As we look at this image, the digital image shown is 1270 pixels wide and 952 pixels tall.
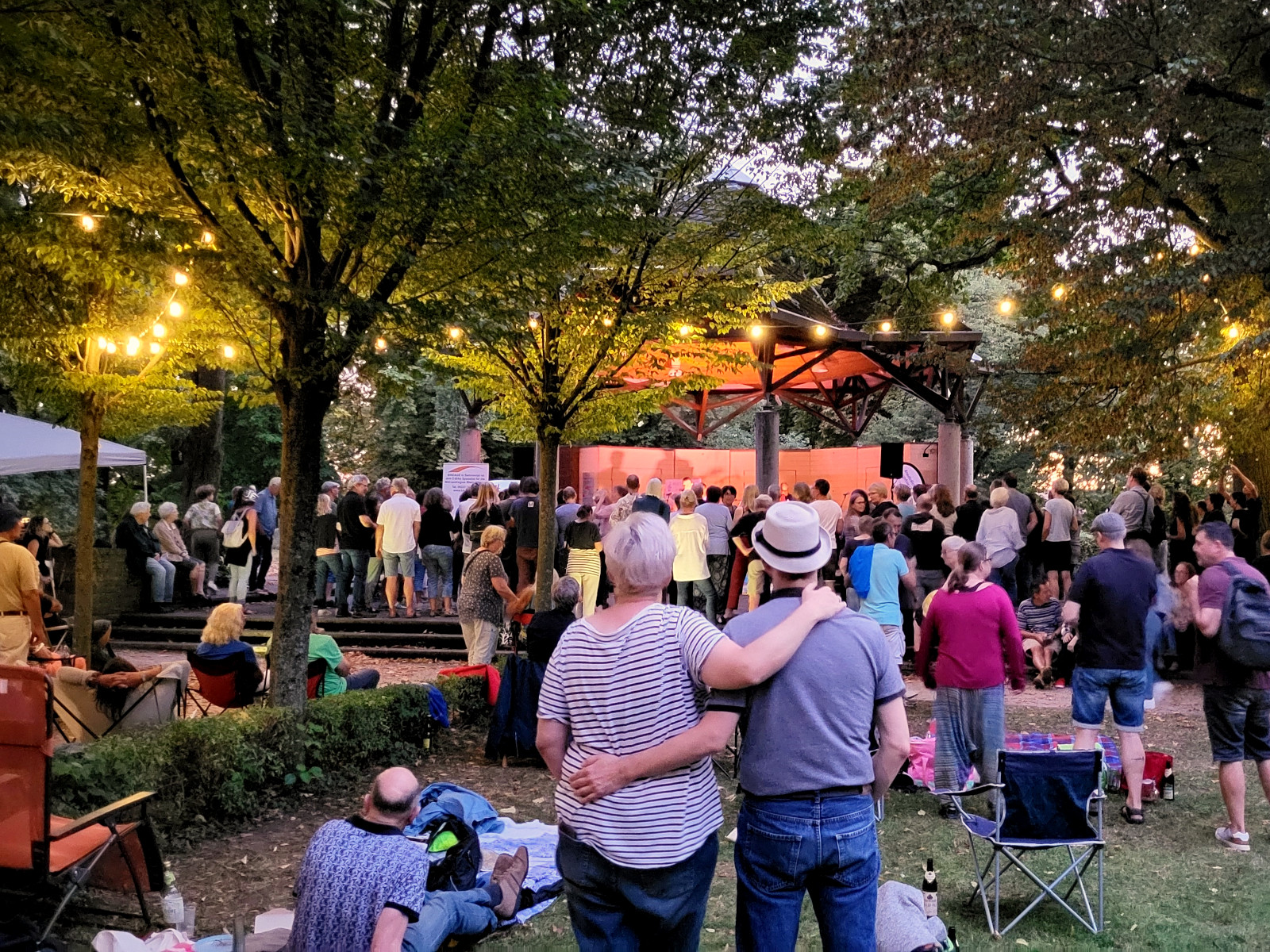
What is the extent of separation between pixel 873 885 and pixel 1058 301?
13.4 metres

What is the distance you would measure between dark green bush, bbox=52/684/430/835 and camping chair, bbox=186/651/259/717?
0.63 metres

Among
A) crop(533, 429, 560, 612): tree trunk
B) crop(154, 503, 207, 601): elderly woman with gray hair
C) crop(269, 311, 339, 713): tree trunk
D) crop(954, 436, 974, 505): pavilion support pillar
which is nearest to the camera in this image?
crop(269, 311, 339, 713): tree trunk

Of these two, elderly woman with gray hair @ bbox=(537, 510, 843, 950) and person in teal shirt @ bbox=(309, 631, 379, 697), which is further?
person in teal shirt @ bbox=(309, 631, 379, 697)

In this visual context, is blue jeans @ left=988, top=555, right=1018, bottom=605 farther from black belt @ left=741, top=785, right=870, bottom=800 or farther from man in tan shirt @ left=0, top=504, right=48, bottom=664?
black belt @ left=741, top=785, right=870, bottom=800

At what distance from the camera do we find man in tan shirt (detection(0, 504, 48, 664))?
796cm

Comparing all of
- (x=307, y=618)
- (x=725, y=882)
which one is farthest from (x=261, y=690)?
(x=725, y=882)

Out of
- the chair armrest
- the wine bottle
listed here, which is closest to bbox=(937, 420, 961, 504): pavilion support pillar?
the wine bottle

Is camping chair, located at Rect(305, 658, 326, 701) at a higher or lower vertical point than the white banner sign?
lower

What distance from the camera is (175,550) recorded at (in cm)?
1617

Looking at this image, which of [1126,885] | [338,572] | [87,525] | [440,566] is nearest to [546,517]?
[440,566]

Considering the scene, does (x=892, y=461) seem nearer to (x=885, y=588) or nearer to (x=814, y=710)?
(x=885, y=588)

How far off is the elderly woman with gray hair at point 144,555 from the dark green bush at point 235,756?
8.57m

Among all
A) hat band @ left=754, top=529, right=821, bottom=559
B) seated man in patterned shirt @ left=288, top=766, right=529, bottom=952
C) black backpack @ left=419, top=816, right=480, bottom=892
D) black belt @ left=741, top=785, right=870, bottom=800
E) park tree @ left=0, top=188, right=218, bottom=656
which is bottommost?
black backpack @ left=419, top=816, right=480, bottom=892

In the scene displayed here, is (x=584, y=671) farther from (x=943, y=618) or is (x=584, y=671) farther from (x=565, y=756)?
(x=943, y=618)
